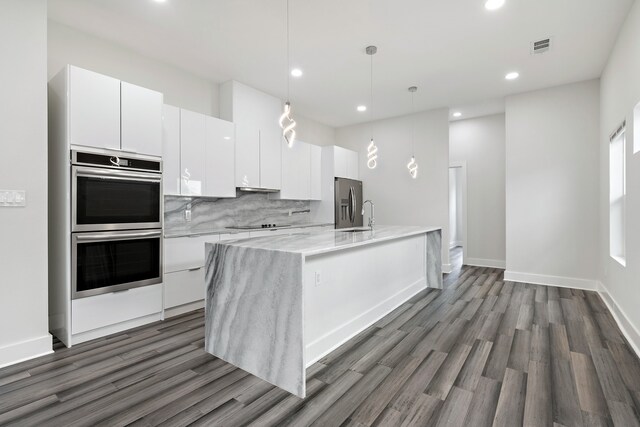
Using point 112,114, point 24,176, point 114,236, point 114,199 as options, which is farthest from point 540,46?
point 24,176

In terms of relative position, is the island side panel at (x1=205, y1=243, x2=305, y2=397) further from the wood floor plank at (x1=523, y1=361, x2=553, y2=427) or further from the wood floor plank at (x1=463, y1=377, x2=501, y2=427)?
the wood floor plank at (x1=523, y1=361, x2=553, y2=427)

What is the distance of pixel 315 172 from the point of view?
5965mm

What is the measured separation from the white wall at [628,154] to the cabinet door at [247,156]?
4162 mm

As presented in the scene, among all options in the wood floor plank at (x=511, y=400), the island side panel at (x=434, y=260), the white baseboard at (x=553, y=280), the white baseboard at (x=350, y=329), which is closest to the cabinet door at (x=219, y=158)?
the white baseboard at (x=350, y=329)

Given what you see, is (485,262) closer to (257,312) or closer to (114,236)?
(257,312)

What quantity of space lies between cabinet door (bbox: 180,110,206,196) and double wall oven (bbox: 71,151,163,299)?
0.54m

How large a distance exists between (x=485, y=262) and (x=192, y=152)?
19.0 ft

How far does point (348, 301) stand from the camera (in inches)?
113

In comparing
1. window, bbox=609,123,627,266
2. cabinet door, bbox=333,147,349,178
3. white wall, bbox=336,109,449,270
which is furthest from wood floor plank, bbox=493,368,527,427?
cabinet door, bbox=333,147,349,178

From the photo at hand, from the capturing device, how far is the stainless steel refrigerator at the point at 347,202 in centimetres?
598

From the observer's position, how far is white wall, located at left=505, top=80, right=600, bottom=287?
14.9 feet

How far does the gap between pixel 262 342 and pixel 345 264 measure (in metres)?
0.96

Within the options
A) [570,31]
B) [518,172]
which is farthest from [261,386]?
[518,172]

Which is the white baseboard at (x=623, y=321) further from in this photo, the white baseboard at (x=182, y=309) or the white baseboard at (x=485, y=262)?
the white baseboard at (x=182, y=309)
